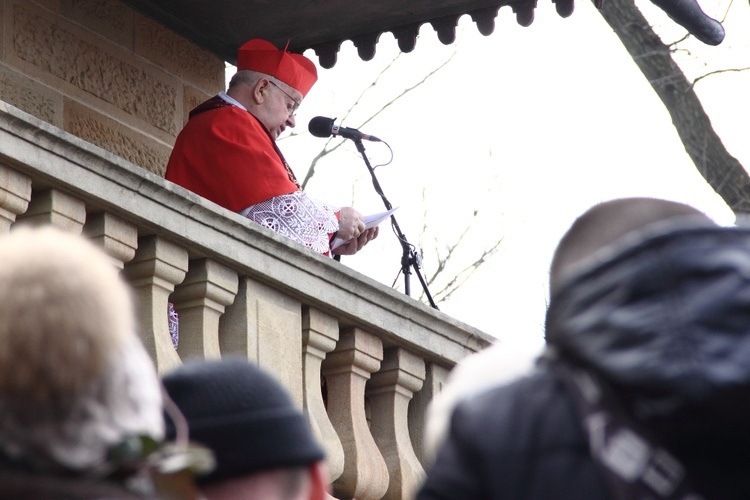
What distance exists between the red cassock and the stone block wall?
1.92ft

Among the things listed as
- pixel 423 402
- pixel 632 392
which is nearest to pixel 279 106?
pixel 423 402

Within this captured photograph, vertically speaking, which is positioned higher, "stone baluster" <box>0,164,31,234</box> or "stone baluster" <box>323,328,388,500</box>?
"stone baluster" <box>0,164,31,234</box>

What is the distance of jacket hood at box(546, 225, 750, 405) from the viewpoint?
172 cm

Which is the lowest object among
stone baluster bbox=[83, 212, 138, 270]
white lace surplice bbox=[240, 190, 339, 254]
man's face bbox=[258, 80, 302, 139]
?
stone baluster bbox=[83, 212, 138, 270]

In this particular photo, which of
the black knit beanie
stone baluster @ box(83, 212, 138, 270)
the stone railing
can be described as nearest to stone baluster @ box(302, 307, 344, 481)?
the stone railing

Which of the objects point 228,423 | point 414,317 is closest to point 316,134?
point 414,317

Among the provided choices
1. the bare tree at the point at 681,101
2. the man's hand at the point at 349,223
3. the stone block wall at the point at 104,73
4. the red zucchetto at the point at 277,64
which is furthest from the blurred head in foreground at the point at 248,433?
the bare tree at the point at 681,101

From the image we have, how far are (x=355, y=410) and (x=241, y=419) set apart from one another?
9.56 ft

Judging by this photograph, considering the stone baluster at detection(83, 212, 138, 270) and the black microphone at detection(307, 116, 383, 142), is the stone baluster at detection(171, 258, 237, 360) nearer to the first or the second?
the stone baluster at detection(83, 212, 138, 270)

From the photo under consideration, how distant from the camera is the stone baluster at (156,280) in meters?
4.32

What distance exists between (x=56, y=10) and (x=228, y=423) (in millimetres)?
4700

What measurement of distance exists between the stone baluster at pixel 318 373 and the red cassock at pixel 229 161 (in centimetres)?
94

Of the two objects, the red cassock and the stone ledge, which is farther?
the red cassock

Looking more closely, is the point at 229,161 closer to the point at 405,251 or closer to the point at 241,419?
the point at 405,251
